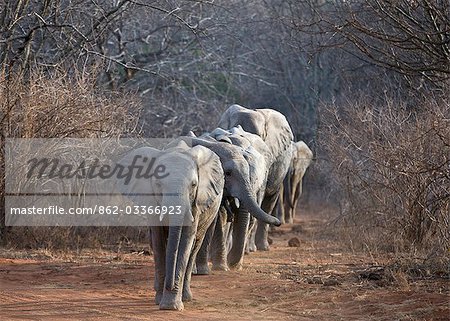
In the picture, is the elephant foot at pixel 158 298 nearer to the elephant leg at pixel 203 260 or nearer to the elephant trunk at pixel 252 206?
the elephant trunk at pixel 252 206

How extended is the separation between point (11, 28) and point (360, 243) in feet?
21.0

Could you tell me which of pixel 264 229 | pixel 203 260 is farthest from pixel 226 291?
pixel 264 229

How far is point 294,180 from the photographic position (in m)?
24.8

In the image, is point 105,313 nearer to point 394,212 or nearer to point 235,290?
point 235,290

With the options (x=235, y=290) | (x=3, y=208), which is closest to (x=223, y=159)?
(x=235, y=290)

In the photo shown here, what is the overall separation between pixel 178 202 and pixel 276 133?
7734mm

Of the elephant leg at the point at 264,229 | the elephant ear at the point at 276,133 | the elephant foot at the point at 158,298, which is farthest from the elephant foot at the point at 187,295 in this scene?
the elephant leg at the point at 264,229

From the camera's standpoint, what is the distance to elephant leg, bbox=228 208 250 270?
12883 mm

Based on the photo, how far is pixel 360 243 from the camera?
15.6m

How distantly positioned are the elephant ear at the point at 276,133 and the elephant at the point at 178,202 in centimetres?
625

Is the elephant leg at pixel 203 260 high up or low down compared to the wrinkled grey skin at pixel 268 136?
down

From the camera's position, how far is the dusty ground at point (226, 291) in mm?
9516

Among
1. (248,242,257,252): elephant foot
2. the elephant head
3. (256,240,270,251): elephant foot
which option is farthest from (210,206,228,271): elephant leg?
(256,240,270,251): elephant foot

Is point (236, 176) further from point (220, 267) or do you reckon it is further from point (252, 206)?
point (220, 267)
